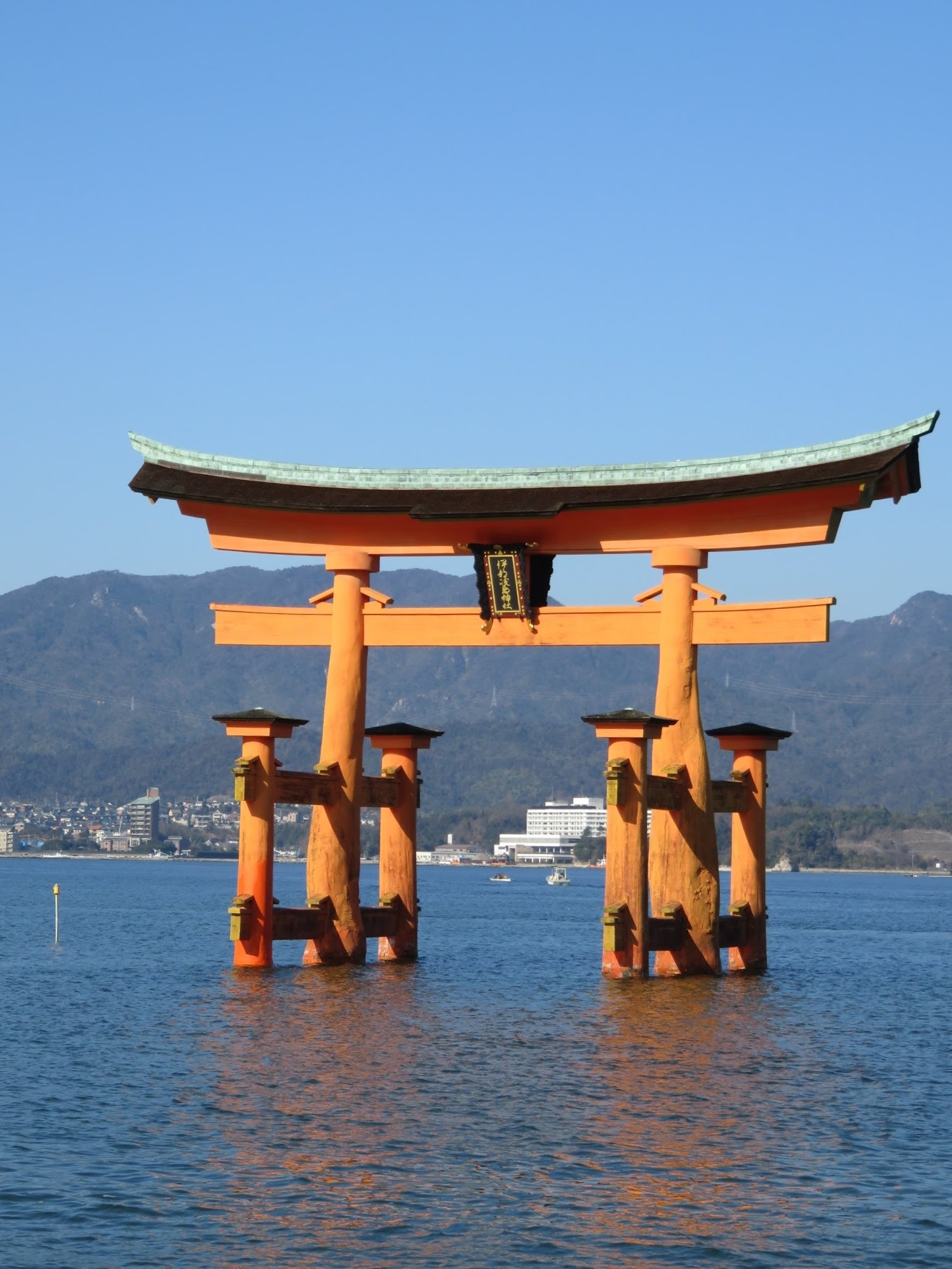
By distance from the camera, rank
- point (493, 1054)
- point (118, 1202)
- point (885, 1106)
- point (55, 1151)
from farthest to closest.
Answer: point (493, 1054), point (885, 1106), point (55, 1151), point (118, 1202)

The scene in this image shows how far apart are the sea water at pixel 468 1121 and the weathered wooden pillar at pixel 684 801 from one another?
4.02 feet

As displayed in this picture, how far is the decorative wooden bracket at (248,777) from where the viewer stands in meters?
30.6

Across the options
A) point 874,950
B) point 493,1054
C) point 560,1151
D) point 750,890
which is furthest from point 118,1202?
point 874,950

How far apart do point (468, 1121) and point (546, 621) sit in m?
14.6

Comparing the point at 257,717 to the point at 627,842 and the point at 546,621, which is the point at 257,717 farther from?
the point at 627,842

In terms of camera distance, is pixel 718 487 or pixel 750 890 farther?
pixel 750 890

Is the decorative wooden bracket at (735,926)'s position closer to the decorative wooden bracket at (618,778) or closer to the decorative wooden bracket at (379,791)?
the decorative wooden bracket at (618,778)

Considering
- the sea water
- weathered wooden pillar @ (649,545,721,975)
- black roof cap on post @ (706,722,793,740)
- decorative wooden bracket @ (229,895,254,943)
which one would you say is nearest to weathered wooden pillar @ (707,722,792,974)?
black roof cap on post @ (706,722,793,740)

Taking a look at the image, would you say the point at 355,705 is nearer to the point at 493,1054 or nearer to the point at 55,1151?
the point at 493,1054

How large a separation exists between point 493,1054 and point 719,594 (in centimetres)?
1093

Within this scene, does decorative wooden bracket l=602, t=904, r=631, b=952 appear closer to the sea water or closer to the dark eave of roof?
the sea water

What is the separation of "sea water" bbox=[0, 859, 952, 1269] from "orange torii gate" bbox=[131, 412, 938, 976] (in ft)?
4.40

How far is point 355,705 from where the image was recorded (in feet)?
109

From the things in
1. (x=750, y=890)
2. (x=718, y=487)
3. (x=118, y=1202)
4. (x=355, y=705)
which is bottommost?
(x=118, y=1202)
